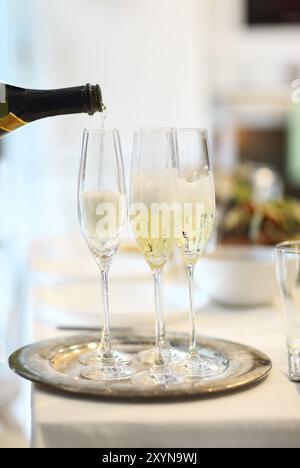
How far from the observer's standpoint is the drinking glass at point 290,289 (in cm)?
91

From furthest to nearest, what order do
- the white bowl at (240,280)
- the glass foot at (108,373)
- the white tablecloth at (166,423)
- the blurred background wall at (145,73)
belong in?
1. the blurred background wall at (145,73)
2. the white bowl at (240,280)
3. the glass foot at (108,373)
4. the white tablecloth at (166,423)

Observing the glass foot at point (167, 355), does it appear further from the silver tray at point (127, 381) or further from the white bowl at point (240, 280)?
the white bowl at point (240, 280)

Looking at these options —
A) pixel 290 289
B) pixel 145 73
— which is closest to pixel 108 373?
pixel 290 289

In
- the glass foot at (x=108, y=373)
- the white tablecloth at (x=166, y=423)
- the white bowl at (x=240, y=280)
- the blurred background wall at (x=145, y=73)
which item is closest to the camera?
the white tablecloth at (x=166, y=423)

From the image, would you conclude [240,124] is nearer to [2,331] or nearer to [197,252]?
[2,331]

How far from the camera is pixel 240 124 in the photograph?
4.98 meters

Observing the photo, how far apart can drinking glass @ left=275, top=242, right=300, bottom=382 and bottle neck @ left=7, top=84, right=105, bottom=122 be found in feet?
0.96

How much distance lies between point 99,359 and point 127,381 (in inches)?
3.9

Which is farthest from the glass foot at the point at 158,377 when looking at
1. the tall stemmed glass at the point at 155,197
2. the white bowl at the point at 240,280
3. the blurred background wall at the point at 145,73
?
the blurred background wall at the point at 145,73

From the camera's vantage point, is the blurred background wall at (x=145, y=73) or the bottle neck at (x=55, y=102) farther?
the blurred background wall at (x=145, y=73)

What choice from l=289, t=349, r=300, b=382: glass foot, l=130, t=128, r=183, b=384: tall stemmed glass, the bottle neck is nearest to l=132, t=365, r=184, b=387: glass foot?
l=130, t=128, r=183, b=384: tall stemmed glass

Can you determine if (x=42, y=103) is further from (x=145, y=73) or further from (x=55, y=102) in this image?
(x=145, y=73)

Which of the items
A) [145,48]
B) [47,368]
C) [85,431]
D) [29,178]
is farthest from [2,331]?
[145,48]

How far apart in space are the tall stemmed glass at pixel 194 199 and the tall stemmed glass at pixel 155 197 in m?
0.02
